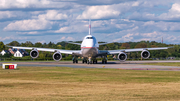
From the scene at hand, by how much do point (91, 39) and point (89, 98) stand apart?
157 ft

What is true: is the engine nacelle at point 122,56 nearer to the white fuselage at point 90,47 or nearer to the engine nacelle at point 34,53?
the white fuselage at point 90,47

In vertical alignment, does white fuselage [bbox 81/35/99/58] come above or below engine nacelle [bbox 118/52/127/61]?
above

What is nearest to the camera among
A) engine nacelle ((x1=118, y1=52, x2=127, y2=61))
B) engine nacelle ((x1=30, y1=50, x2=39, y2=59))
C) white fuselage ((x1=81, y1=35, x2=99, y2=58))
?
white fuselage ((x1=81, y1=35, x2=99, y2=58))

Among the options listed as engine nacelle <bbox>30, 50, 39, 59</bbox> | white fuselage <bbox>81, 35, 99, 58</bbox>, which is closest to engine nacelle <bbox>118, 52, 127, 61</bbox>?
white fuselage <bbox>81, 35, 99, 58</bbox>

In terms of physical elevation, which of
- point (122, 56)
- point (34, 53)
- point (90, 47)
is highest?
point (90, 47)

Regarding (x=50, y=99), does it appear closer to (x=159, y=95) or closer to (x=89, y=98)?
(x=89, y=98)

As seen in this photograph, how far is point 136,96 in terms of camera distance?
53.9 feet

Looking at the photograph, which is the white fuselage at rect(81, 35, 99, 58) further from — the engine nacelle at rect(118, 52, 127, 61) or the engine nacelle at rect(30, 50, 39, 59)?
the engine nacelle at rect(30, 50, 39, 59)

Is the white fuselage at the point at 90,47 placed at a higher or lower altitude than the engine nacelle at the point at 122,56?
higher

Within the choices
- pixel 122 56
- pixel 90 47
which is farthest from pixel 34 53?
pixel 122 56

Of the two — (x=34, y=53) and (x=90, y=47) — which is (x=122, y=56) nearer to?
(x=90, y=47)

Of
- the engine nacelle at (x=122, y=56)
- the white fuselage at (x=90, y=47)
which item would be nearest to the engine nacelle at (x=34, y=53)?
the white fuselage at (x=90, y=47)

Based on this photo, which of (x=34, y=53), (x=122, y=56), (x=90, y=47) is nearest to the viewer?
(x=90, y=47)

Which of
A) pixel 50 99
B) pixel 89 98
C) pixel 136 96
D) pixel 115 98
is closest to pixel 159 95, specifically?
pixel 136 96
